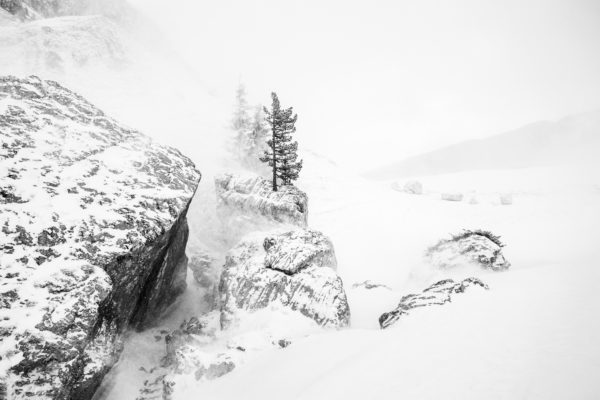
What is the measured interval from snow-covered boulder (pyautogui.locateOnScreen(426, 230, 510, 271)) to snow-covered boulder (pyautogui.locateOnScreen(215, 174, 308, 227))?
12.4m

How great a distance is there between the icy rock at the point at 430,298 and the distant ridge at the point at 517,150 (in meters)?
127

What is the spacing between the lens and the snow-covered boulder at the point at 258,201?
2598 centimetres

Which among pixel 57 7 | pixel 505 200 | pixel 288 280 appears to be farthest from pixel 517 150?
pixel 57 7

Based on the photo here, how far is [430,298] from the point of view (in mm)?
16484

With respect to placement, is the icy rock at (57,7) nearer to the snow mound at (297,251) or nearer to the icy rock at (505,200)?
the snow mound at (297,251)

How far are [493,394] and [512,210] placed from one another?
38.3 m

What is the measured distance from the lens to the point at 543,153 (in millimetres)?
136250

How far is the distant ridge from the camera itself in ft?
419

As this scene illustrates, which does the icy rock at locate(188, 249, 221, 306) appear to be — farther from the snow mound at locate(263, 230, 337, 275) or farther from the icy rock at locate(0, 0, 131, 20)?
the icy rock at locate(0, 0, 131, 20)

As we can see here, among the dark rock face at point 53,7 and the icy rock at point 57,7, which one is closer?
the dark rock face at point 53,7

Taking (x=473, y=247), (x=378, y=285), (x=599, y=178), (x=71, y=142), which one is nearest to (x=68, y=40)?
(x=71, y=142)

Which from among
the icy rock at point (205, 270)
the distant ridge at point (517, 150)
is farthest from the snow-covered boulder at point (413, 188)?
the distant ridge at point (517, 150)

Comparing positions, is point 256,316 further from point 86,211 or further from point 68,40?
point 68,40

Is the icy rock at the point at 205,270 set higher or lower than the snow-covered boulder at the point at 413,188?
lower
